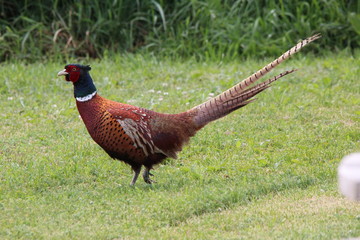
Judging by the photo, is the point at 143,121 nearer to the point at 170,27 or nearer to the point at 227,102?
the point at 227,102

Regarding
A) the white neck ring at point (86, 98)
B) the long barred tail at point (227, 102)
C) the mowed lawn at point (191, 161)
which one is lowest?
the mowed lawn at point (191, 161)

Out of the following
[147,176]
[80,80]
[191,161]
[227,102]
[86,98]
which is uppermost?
[80,80]

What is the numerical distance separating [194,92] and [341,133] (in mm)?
2254

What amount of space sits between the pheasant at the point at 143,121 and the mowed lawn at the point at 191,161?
0.30m

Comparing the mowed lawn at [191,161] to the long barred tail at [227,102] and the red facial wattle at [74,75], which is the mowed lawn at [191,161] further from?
the red facial wattle at [74,75]

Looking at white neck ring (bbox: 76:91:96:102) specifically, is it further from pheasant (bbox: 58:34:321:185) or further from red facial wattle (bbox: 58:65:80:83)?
red facial wattle (bbox: 58:65:80:83)

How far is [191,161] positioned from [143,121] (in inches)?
36.6

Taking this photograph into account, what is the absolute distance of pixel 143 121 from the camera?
5961 millimetres

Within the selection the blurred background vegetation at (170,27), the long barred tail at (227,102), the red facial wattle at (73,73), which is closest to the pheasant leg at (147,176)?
the long barred tail at (227,102)

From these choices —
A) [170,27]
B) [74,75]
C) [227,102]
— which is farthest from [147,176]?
[170,27]

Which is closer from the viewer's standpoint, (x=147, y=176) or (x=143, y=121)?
(x=143, y=121)

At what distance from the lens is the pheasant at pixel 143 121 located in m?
5.80

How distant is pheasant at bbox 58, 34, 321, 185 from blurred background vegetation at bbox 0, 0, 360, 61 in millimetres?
4286

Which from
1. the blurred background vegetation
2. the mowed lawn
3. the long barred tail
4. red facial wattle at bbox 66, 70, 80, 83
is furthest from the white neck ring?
the blurred background vegetation
